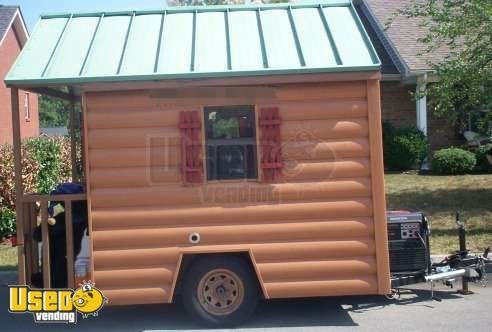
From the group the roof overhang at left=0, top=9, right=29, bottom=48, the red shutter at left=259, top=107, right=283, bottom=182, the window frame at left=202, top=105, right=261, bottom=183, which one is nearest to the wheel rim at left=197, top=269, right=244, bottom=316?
the window frame at left=202, top=105, right=261, bottom=183

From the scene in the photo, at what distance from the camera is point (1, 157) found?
37.9 ft

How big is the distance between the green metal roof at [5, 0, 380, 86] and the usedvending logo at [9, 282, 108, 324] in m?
2.16

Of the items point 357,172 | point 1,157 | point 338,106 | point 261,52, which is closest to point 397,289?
point 357,172

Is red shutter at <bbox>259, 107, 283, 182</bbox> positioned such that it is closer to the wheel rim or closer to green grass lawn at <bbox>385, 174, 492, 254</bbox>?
the wheel rim

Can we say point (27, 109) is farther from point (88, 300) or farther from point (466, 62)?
point (88, 300)

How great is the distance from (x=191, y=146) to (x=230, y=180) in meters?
0.53

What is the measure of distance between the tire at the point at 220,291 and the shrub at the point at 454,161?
1212 cm

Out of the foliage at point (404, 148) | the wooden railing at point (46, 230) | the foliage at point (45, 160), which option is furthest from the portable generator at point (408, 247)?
the foliage at point (404, 148)

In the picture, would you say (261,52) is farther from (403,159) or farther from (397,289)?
(403,159)

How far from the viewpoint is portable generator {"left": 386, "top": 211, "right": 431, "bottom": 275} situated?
23.9 ft

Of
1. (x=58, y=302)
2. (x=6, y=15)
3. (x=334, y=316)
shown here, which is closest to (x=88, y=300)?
(x=58, y=302)

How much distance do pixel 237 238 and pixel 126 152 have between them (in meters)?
1.43

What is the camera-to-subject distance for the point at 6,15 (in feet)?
89.2

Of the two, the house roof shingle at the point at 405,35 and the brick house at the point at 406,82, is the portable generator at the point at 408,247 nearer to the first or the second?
the house roof shingle at the point at 405,35
